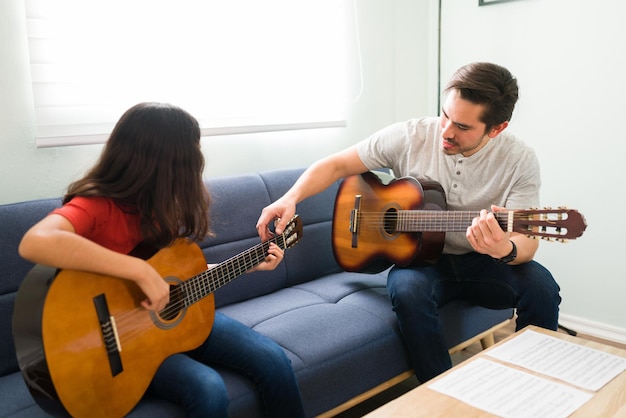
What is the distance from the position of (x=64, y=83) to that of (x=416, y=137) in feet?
4.02

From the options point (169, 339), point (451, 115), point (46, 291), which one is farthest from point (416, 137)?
point (46, 291)

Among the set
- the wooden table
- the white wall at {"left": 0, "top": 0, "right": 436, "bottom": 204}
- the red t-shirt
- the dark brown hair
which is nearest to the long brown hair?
the red t-shirt

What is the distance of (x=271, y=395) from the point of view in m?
1.45

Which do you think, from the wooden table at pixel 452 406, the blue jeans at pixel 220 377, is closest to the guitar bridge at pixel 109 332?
the blue jeans at pixel 220 377

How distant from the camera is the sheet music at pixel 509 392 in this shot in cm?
119

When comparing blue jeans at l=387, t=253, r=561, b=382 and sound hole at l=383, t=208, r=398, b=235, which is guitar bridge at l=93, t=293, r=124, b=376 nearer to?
blue jeans at l=387, t=253, r=561, b=382

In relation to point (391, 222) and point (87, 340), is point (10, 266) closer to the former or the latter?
point (87, 340)

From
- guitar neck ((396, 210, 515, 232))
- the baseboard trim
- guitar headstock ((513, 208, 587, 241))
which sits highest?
guitar headstock ((513, 208, 587, 241))

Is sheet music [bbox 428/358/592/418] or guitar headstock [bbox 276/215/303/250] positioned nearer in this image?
sheet music [bbox 428/358/592/418]

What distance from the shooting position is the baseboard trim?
2619 mm

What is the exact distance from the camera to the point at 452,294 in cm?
197

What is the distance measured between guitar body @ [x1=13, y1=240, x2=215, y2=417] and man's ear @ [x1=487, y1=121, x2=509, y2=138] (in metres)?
1.16

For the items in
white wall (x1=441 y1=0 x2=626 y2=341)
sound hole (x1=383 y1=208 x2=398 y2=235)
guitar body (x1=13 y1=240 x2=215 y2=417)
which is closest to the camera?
guitar body (x1=13 y1=240 x2=215 y2=417)

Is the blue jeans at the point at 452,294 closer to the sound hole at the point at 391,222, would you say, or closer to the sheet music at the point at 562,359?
the sound hole at the point at 391,222
